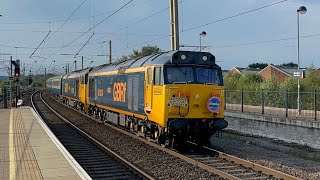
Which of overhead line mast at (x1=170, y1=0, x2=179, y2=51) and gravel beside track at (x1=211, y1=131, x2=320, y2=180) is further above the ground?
overhead line mast at (x1=170, y1=0, x2=179, y2=51)

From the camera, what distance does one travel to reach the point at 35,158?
1118 centimetres

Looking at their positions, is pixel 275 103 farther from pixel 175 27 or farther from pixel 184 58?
pixel 184 58

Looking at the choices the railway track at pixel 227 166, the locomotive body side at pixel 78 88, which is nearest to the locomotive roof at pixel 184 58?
the railway track at pixel 227 166

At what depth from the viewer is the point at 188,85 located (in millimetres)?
12961

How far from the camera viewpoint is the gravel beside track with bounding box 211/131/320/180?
35.8 feet

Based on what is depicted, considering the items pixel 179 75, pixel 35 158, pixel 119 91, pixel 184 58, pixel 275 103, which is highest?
pixel 184 58

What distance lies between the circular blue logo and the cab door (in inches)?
79.3

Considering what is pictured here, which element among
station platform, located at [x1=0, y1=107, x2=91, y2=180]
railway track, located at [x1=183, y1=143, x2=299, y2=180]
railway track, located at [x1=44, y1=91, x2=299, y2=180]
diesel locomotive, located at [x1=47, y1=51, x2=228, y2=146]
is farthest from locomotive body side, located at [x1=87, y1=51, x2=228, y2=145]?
station platform, located at [x1=0, y1=107, x2=91, y2=180]

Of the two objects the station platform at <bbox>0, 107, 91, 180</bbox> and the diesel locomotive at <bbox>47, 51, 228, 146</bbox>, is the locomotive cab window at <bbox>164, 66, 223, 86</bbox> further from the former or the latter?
the station platform at <bbox>0, 107, 91, 180</bbox>

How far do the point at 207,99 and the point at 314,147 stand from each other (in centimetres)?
643

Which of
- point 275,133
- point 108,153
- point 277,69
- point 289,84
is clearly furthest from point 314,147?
point 277,69

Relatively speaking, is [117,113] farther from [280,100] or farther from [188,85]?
[280,100]

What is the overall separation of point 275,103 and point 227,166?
14235mm

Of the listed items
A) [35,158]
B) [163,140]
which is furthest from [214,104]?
[35,158]
